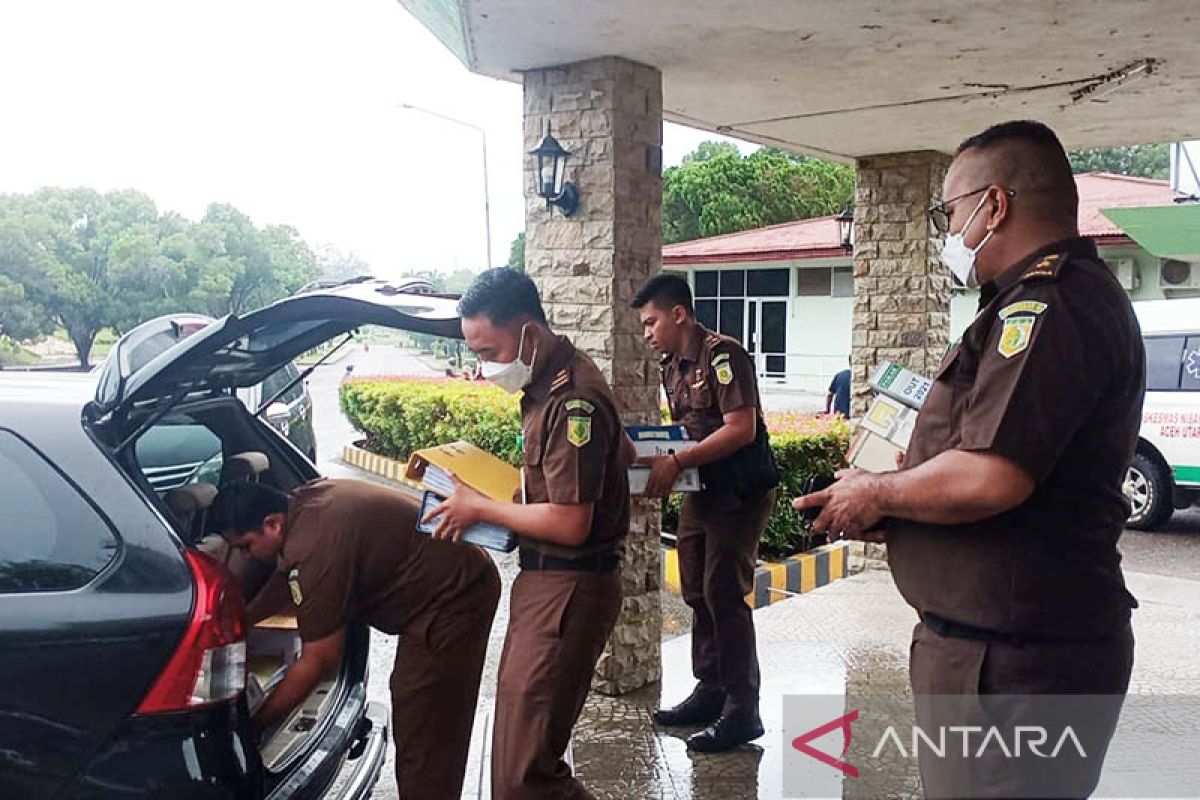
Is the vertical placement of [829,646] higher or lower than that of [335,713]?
lower

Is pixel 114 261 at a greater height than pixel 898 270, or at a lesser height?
greater

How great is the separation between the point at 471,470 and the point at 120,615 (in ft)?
3.14

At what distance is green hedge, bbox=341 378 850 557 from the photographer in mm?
7195

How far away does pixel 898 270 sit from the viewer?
6523 millimetres

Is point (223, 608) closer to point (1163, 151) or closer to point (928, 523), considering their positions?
point (928, 523)

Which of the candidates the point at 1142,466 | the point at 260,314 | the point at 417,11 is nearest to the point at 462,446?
the point at 260,314

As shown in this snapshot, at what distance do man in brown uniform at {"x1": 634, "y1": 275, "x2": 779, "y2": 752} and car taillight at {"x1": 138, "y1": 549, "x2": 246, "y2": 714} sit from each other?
1.74 meters

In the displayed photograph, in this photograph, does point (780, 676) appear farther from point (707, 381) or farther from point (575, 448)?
point (575, 448)

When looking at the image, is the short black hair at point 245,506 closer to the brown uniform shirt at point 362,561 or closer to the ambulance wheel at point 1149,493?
the brown uniform shirt at point 362,561

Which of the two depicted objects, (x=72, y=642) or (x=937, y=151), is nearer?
(x=72, y=642)

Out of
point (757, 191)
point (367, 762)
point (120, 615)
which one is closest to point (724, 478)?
point (367, 762)

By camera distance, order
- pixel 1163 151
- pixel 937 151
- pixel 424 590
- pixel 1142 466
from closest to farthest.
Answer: pixel 424 590, pixel 937 151, pixel 1142 466, pixel 1163 151

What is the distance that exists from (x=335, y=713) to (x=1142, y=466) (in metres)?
8.02

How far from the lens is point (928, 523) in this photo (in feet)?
6.04
